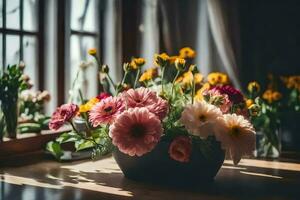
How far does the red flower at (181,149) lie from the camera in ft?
4.71

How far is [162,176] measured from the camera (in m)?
1.55

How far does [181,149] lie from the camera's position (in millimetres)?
1438

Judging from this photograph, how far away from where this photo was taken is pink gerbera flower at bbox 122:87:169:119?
149 centimetres

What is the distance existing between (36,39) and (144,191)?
46.1 inches

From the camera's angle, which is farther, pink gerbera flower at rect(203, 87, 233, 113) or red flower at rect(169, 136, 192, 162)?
pink gerbera flower at rect(203, 87, 233, 113)

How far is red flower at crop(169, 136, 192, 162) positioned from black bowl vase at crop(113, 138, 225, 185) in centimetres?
6

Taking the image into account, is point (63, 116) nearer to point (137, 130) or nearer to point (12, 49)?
point (137, 130)

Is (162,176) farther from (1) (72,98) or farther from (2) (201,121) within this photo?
(1) (72,98)

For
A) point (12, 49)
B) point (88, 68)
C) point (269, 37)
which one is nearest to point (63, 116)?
point (12, 49)

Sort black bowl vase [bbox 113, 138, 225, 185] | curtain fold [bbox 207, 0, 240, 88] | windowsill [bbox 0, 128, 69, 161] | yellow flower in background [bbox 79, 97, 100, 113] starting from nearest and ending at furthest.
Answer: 1. black bowl vase [bbox 113, 138, 225, 185]
2. yellow flower in background [bbox 79, 97, 100, 113]
3. windowsill [bbox 0, 128, 69, 161]
4. curtain fold [bbox 207, 0, 240, 88]

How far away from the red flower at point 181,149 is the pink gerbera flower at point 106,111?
177 mm

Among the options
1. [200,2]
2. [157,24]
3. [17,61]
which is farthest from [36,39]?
[200,2]

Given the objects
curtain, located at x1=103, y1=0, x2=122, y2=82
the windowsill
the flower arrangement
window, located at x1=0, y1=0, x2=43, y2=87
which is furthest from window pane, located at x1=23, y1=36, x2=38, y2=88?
the flower arrangement

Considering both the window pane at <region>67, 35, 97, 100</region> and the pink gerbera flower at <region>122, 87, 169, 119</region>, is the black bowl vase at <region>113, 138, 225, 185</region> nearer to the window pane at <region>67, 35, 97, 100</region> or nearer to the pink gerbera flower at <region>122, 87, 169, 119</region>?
the pink gerbera flower at <region>122, 87, 169, 119</region>
